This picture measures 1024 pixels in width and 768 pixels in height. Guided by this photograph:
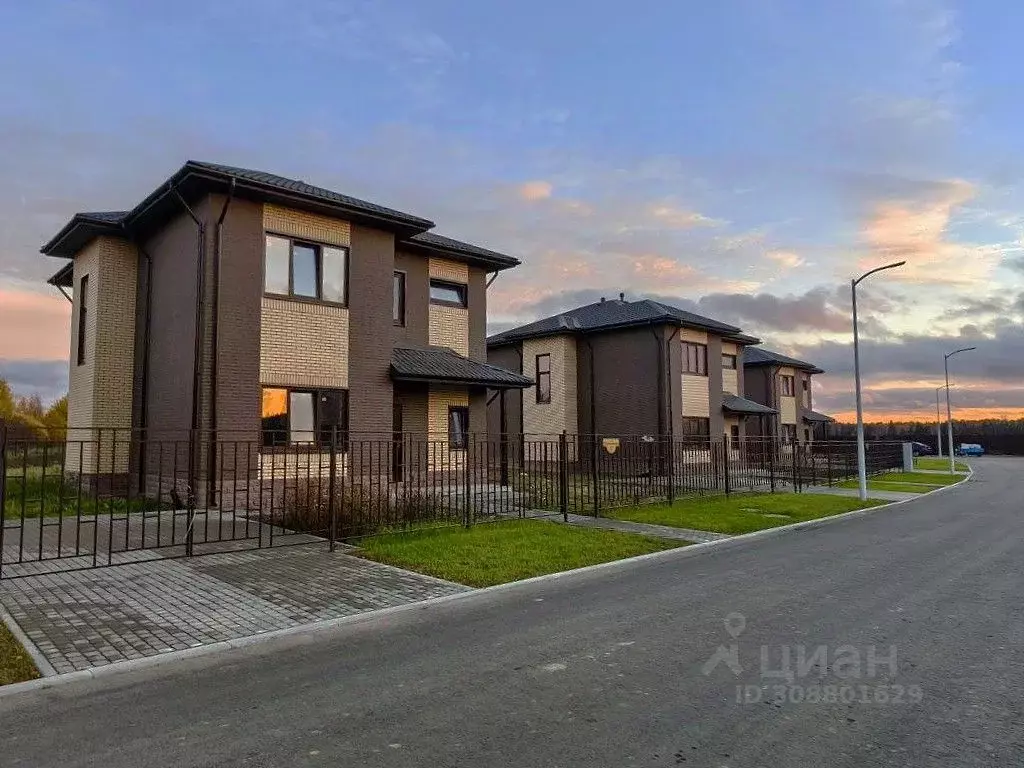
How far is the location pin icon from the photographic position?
6.08m

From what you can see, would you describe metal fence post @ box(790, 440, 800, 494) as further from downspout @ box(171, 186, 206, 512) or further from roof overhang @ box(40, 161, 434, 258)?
downspout @ box(171, 186, 206, 512)

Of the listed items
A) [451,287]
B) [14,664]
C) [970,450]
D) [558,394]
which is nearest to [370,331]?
[451,287]

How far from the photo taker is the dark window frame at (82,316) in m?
18.5

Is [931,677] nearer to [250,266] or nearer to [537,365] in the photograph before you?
[250,266]

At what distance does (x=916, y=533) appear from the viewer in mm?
12930

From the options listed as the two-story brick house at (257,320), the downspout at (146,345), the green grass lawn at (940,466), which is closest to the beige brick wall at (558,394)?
the two-story brick house at (257,320)

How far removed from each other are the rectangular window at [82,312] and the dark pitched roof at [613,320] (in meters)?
17.5

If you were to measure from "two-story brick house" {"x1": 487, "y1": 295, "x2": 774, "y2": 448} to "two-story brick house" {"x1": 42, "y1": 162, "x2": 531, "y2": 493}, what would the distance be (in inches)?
410

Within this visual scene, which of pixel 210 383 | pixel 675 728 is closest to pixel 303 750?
pixel 675 728

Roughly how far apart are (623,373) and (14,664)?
84.2 feet

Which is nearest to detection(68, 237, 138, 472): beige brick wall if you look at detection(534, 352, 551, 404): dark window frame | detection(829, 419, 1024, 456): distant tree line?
detection(534, 352, 551, 404): dark window frame

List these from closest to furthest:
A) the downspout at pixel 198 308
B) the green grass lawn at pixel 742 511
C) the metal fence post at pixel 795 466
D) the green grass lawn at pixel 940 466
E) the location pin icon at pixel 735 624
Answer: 1. the location pin icon at pixel 735 624
2. the green grass lawn at pixel 742 511
3. the downspout at pixel 198 308
4. the metal fence post at pixel 795 466
5. the green grass lawn at pixel 940 466

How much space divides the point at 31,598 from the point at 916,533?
1403 cm

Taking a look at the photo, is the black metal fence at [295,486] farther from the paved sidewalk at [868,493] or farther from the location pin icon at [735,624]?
the location pin icon at [735,624]
